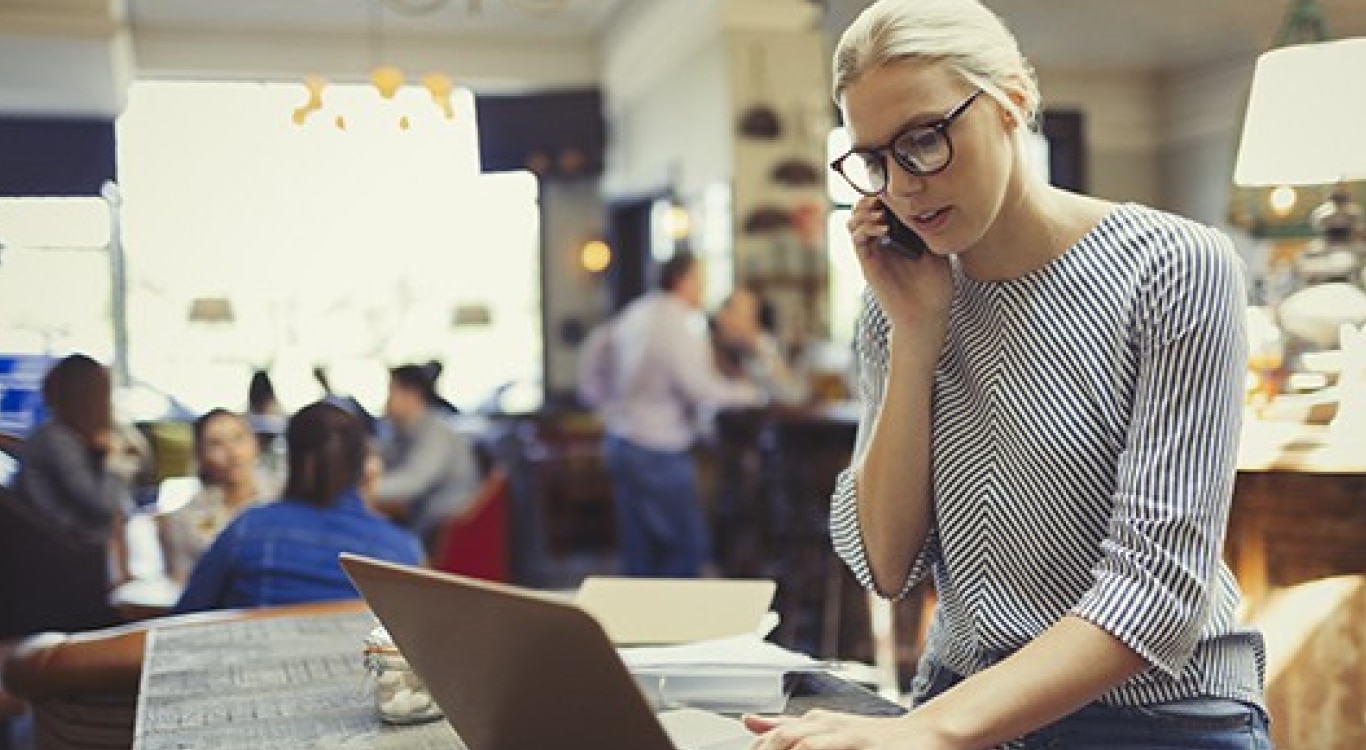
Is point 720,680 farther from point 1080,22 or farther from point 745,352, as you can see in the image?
point 745,352

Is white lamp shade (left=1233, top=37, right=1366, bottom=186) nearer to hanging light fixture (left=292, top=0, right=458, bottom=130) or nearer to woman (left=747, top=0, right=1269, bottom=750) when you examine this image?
woman (left=747, top=0, right=1269, bottom=750)

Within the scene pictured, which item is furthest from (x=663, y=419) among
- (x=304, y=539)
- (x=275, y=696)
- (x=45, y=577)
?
(x=275, y=696)

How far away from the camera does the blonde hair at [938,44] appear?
129 centimetres

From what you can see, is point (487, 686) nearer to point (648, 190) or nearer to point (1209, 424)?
point (1209, 424)

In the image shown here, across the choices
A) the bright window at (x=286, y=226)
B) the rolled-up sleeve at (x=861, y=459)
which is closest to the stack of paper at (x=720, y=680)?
the rolled-up sleeve at (x=861, y=459)

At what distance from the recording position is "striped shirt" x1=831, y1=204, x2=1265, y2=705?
1240mm

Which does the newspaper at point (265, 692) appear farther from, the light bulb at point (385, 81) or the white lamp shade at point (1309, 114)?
the light bulb at point (385, 81)

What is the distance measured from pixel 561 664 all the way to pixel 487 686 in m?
0.14

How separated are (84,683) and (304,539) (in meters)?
0.64

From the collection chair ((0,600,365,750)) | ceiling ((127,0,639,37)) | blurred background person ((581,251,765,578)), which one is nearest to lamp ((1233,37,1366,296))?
chair ((0,600,365,750))

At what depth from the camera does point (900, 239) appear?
4.89 feet

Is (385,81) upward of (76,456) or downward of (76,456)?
upward

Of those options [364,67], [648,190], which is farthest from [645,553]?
[648,190]

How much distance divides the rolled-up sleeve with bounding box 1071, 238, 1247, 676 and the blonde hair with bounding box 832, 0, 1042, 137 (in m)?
0.21
